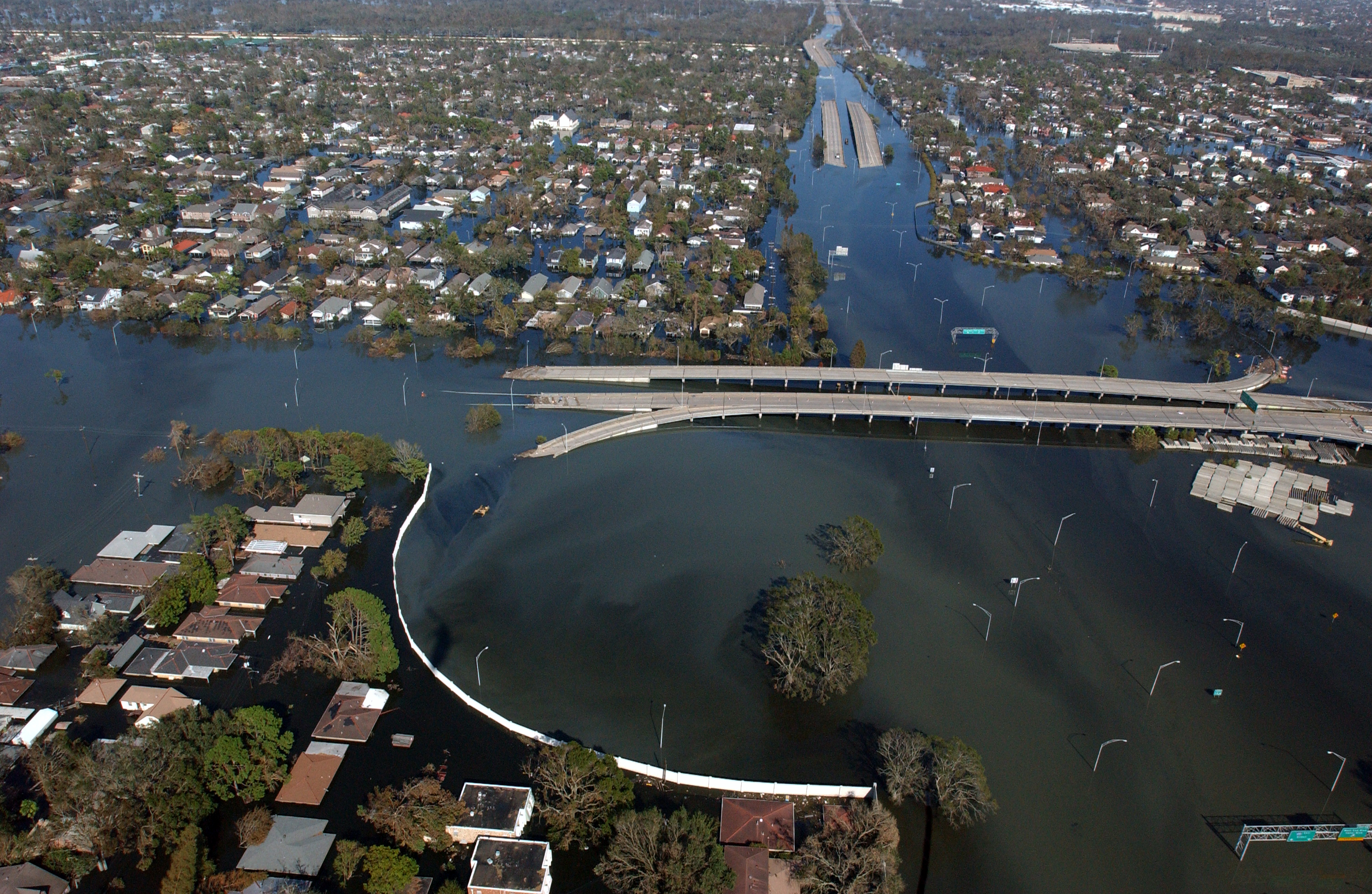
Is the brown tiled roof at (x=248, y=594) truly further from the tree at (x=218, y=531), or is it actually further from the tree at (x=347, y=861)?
the tree at (x=347, y=861)

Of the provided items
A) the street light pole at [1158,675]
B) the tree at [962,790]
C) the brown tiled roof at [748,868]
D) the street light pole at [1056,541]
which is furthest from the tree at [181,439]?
the street light pole at [1158,675]

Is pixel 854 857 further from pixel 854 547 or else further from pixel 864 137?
pixel 864 137

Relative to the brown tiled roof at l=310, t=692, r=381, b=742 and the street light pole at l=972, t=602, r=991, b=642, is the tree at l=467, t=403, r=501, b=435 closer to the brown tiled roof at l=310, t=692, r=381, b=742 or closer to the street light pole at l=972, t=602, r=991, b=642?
the brown tiled roof at l=310, t=692, r=381, b=742

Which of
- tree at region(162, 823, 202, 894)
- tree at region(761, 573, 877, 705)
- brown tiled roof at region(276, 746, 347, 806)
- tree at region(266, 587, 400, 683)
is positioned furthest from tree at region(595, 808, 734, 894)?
tree at region(266, 587, 400, 683)

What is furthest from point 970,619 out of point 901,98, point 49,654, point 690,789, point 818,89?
point 818,89

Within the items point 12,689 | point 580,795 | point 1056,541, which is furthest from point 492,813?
point 1056,541

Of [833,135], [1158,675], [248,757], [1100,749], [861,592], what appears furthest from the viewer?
[833,135]

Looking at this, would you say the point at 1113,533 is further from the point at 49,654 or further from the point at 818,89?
the point at 818,89
